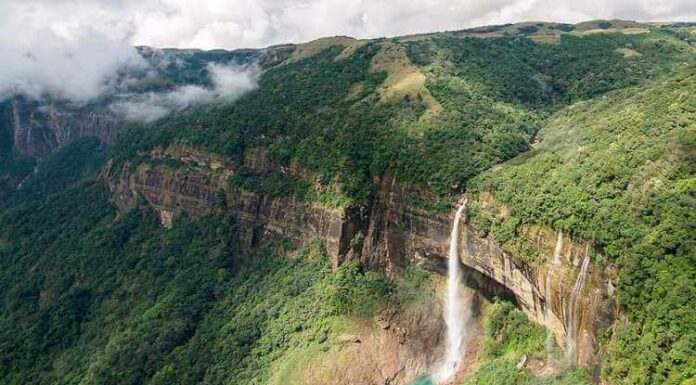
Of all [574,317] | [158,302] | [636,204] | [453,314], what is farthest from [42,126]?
[636,204]

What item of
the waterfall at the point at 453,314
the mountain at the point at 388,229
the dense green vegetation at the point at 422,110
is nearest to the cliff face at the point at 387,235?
the mountain at the point at 388,229

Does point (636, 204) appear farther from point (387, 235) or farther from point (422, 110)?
point (422, 110)

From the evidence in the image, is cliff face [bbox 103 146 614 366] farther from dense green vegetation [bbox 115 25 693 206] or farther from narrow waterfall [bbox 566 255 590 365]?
dense green vegetation [bbox 115 25 693 206]

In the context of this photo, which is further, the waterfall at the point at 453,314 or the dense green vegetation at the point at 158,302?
the dense green vegetation at the point at 158,302

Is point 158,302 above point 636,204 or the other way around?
the other way around

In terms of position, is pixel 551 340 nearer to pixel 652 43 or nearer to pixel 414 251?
pixel 414 251

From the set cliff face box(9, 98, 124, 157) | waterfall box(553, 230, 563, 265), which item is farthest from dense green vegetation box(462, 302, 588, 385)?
cliff face box(9, 98, 124, 157)

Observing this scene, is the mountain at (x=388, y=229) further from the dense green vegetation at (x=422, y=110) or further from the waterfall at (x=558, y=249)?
the dense green vegetation at (x=422, y=110)
